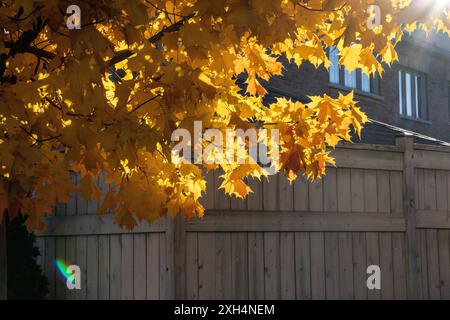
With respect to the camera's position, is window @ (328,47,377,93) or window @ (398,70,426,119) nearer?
window @ (328,47,377,93)

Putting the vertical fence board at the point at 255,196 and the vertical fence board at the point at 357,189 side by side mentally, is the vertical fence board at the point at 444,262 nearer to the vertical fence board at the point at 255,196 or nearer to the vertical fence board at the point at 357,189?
the vertical fence board at the point at 357,189

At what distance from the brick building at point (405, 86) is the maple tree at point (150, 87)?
9.51 m

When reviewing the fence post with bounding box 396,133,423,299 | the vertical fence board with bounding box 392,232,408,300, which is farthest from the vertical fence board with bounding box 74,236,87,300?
Answer: the fence post with bounding box 396,133,423,299

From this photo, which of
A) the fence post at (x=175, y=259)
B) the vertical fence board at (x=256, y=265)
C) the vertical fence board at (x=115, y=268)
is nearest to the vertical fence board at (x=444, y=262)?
the vertical fence board at (x=256, y=265)

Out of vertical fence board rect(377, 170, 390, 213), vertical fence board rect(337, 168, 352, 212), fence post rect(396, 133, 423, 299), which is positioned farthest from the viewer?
fence post rect(396, 133, 423, 299)

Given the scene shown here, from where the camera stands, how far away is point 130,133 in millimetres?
3551

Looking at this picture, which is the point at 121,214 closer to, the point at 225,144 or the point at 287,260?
the point at 225,144

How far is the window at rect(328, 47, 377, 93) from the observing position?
53.8 ft

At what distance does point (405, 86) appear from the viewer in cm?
2005

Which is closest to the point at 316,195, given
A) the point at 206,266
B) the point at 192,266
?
the point at 206,266

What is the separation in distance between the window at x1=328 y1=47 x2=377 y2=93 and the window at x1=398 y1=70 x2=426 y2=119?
1.86 metres

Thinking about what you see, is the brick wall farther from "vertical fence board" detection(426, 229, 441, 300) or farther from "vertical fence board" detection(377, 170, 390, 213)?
Result: "vertical fence board" detection(426, 229, 441, 300)

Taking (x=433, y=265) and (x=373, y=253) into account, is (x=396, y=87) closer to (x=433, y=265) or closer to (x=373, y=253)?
(x=433, y=265)
